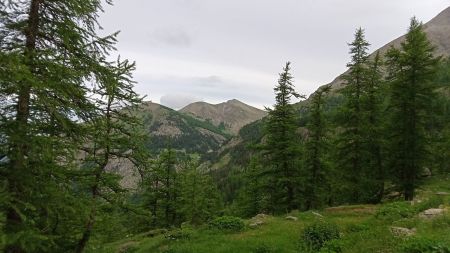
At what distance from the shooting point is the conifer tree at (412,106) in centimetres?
2820

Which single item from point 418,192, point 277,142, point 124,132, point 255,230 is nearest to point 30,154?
point 124,132

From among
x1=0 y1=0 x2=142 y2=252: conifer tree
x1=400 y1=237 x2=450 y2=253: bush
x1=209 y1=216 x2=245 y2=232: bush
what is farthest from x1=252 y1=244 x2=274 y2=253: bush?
x1=0 y1=0 x2=142 y2=252: conifer tree

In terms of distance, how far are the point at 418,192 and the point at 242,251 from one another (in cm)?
2124

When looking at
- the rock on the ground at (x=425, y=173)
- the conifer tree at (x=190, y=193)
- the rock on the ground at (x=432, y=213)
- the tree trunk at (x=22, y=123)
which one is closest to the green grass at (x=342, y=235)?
the rock on the ground at (x=432, y=213)

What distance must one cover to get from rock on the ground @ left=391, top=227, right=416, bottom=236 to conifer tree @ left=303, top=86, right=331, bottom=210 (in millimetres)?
19225

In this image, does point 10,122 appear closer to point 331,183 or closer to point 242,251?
point 242,251

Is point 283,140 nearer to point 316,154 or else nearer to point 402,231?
point 316,154

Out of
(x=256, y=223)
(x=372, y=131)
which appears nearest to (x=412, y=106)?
(x=372, y=131)

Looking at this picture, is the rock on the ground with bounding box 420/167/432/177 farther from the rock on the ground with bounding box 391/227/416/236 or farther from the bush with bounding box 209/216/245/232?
the rock on the ground with bounding box 391/227/416/236

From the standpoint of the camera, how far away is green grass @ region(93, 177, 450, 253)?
41.4 ft

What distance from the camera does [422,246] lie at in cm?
1064

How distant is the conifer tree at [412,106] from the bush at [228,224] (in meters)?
14.7

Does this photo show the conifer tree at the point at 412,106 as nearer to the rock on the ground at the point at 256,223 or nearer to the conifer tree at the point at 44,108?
the rock on the ground at the point at 256,223

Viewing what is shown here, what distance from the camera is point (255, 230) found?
20.9 metres
